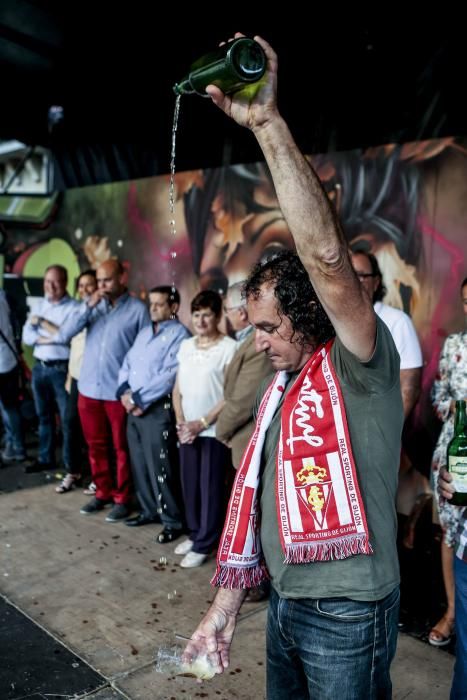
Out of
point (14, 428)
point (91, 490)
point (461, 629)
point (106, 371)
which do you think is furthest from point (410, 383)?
point (14, 428)

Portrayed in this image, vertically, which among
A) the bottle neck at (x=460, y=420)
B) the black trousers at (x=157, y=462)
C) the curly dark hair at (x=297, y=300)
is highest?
the curly dark hair at (x=297, y=300)

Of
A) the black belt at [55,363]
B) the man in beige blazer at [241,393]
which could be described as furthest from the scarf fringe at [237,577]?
the black belt at [55,363]

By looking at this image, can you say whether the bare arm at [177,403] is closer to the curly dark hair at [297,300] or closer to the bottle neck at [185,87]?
the curly dark hair at [297,300]

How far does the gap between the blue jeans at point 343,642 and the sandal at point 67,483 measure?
460 cm

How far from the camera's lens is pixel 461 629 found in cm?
246

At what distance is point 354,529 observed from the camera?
1.64 m

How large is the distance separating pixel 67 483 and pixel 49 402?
3.24 feet

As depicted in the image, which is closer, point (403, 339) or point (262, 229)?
point (403, 339)

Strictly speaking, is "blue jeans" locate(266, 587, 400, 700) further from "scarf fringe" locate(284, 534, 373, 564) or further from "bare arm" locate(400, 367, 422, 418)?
"bare arm" locate(400, 367, 422, 418)

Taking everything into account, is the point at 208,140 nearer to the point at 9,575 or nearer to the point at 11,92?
the point at 11,92

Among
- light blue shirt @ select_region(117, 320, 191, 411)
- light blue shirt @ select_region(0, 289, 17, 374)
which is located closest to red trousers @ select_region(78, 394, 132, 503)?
light blue shirt @ select_region(117, 320, 191, 411)

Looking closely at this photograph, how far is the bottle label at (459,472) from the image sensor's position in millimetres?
2594

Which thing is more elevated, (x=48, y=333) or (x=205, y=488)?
(x=48, y=333)

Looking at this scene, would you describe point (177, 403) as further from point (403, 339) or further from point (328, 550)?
point (328, 550)
